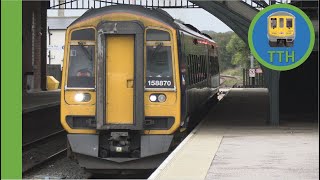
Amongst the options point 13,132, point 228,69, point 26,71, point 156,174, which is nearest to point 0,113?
point 13,132

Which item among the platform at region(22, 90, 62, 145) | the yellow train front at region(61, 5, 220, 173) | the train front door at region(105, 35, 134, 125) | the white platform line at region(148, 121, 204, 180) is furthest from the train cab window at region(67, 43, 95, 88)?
the platform at region(22, 90, 62, 145)

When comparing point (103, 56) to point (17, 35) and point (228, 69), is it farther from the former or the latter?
point (228, 69)

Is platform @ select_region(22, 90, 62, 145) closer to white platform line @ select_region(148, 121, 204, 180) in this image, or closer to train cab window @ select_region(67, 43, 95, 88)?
A: train cab window @ select_region(67, 43, 95, 88)

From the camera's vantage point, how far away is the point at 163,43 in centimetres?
984

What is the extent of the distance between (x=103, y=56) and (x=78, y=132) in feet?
4.64

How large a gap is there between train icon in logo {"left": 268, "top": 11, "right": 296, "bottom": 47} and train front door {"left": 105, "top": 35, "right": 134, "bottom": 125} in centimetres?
237

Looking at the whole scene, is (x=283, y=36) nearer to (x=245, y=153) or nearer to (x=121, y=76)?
(x=245, y=153)

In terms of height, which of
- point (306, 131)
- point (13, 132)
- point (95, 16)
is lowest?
point (306, 131)

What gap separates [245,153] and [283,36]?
2.12 meters

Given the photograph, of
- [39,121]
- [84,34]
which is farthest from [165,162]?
[39,121]

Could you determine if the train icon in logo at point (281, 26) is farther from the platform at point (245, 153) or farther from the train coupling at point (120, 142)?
the train coupling at point (120, 142)

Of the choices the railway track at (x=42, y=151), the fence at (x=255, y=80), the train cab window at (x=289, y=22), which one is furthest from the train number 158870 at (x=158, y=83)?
the fence at (x=255, y=80)

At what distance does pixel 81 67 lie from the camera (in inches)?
392

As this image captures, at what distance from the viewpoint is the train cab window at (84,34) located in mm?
9883
